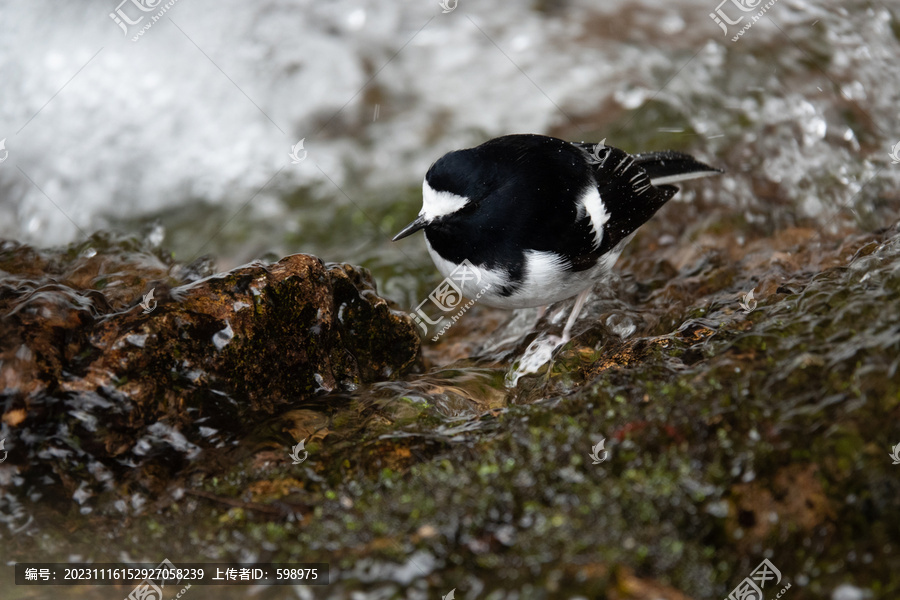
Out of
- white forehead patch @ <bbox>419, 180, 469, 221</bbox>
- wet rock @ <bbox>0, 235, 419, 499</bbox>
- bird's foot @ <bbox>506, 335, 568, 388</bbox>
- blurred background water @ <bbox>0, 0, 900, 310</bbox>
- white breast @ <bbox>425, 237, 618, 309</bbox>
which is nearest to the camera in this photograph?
wet rock @ <bbox>0, 235, 419, 499</bbox>

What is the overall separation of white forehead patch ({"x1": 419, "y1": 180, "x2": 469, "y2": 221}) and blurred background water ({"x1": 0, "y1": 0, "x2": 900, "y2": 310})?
7.50 feet

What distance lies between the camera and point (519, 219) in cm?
352

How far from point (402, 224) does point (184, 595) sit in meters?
4.37

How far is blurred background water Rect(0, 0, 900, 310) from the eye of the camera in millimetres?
6301

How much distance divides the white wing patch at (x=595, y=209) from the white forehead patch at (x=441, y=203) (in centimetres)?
76

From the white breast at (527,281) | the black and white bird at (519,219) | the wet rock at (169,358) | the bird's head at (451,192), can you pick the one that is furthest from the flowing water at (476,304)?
the bird's head at (451,192)

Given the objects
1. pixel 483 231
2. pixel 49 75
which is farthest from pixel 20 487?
pixel 49 75

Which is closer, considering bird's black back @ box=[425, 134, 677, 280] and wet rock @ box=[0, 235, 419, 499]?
wet rock @ box=[0, 235, 419, 499]

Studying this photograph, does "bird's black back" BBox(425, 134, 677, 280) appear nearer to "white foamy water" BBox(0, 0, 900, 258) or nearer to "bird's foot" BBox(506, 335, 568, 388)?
"bird's foot" BBox(506, 335, 568, 388)

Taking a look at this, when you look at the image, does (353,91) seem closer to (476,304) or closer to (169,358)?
(476,304)

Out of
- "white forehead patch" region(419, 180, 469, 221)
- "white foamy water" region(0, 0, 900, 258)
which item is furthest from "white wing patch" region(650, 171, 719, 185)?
"white forehead patch" region(419, 180, 469, 221)

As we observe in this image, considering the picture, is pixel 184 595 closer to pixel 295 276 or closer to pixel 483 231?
pixel 295 276

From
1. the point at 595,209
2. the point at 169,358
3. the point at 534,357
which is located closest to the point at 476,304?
the point at 534,357

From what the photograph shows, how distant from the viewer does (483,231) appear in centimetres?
351
